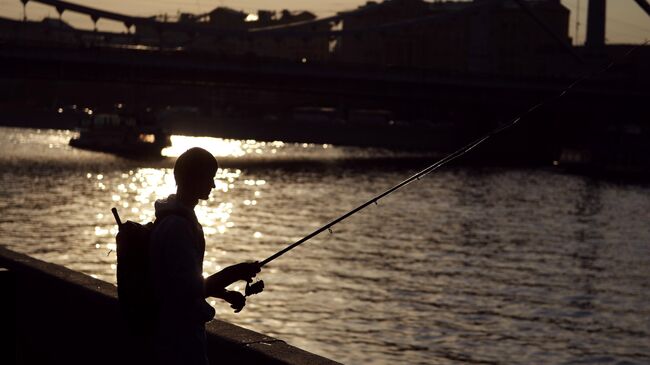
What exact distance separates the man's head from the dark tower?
3664 inches

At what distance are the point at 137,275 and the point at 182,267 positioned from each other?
0.19m

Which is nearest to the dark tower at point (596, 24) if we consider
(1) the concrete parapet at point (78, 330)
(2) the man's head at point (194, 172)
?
(1) the concrete parapet at point (78, 330)

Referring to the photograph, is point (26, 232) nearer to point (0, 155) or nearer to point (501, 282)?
point (501, 282)

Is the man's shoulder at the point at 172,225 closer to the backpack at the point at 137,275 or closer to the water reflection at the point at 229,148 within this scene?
the backpack at the point at 137,275

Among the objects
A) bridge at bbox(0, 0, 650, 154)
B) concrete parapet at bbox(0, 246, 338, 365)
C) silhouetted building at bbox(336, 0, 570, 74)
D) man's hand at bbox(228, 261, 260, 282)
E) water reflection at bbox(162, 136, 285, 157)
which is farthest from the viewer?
silhouetted building at bbox(336, 0, 570, 74)

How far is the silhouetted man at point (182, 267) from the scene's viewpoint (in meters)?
5.59

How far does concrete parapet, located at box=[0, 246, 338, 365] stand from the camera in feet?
23.5

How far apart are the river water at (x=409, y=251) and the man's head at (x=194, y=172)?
1353cm

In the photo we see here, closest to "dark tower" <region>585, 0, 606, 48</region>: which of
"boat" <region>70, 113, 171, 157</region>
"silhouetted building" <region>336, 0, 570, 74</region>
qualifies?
"boat" <region>70, 113, 171, 157</region>

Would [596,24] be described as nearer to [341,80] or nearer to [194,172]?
[341,80]

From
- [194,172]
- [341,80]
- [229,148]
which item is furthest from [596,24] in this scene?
[194,172]

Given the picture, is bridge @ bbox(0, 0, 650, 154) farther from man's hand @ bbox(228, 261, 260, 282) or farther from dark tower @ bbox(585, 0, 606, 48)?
man's hand @ bbox(228, 261, 260, 282)

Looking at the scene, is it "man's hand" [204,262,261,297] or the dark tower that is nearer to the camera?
"man's hand" [204,262,261,297]

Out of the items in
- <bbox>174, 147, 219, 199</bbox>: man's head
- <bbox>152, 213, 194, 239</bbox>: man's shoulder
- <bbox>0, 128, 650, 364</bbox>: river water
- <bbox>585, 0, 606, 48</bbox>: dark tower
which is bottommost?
<bbox>0, 128, 650, 364</bbox>: river water
